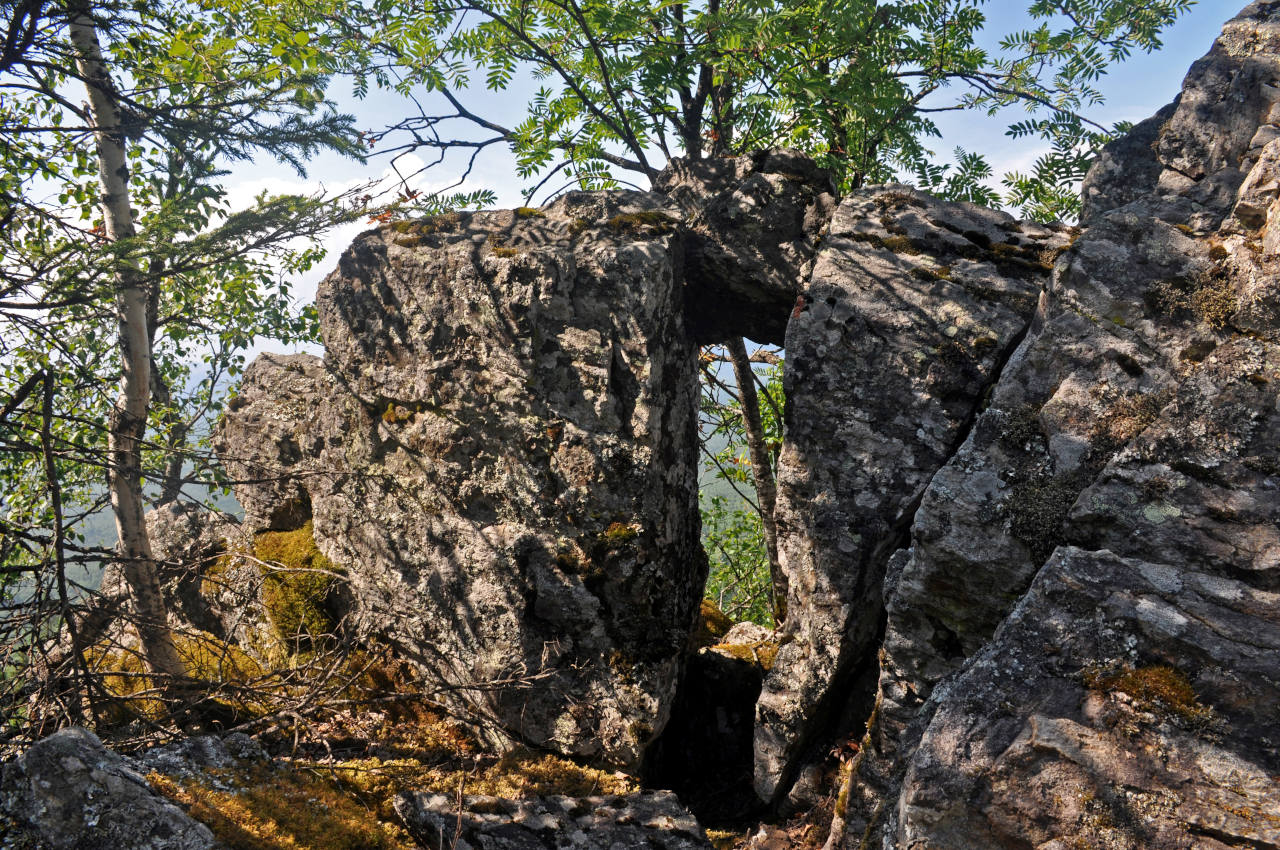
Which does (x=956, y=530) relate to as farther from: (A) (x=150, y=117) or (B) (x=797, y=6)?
(A) (x=150, y=117)

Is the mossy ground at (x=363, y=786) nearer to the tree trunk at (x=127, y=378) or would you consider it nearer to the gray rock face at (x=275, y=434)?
the tree trunk at (x=127, y=378)

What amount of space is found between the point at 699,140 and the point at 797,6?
2.74 meters

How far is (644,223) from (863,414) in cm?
359

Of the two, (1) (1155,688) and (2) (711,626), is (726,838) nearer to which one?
(2) (711,626)

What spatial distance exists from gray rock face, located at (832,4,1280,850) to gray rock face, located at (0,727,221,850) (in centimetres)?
510

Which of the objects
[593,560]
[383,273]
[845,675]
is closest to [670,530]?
[593,560]

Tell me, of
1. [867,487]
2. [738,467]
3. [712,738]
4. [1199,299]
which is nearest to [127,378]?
[712,738]

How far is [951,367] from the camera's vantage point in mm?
7434

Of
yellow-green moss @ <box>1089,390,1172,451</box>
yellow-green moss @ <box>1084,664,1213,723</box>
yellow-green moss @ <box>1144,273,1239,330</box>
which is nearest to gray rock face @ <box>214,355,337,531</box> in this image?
yellow-green moss @ <box>1089,390,1172,451</box>

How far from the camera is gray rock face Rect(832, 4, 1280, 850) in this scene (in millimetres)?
3908

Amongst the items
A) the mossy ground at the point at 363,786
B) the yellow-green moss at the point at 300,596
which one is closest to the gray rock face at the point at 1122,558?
the mossy ground at the point at 363,786

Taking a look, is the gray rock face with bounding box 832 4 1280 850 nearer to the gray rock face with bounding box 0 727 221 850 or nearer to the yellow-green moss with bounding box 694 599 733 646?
the yellow-green moss with bounding box 694 599 733 646

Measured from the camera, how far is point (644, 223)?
29.4 ft

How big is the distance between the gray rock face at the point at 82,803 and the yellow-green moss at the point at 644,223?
717 centimetres
